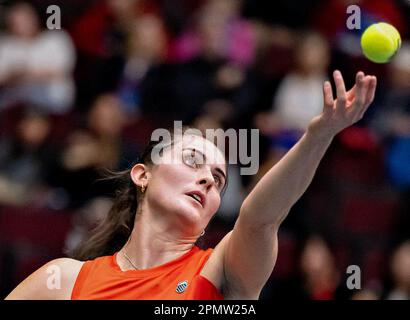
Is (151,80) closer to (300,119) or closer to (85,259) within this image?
(300,119)

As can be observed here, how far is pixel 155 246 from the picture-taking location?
4.13 m

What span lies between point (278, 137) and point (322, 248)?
114cm

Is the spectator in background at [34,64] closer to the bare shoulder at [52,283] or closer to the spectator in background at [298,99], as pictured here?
the spectator in background at [298,99]

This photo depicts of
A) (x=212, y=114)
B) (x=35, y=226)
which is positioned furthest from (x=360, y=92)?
(x=35, y=226)

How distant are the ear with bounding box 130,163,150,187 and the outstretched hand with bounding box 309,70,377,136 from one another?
4.35 ft

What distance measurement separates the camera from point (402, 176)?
8117mm

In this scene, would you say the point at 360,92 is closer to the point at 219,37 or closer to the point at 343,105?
the point at 343,105

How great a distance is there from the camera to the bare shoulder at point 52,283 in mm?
4074

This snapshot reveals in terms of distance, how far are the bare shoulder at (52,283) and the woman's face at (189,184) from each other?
1.42 ft

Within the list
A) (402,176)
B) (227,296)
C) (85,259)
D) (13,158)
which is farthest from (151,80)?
(227,296)

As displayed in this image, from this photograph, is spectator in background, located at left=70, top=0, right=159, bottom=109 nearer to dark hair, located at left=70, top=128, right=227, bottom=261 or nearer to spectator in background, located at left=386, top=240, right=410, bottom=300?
spectator in background, located at left=386, top=240, right=410, bottom=300

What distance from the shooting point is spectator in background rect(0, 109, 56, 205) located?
8.04 meters

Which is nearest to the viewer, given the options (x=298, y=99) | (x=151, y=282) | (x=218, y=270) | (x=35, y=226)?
(x=218, y=270)

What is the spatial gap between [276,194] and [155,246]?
88 centimetres
